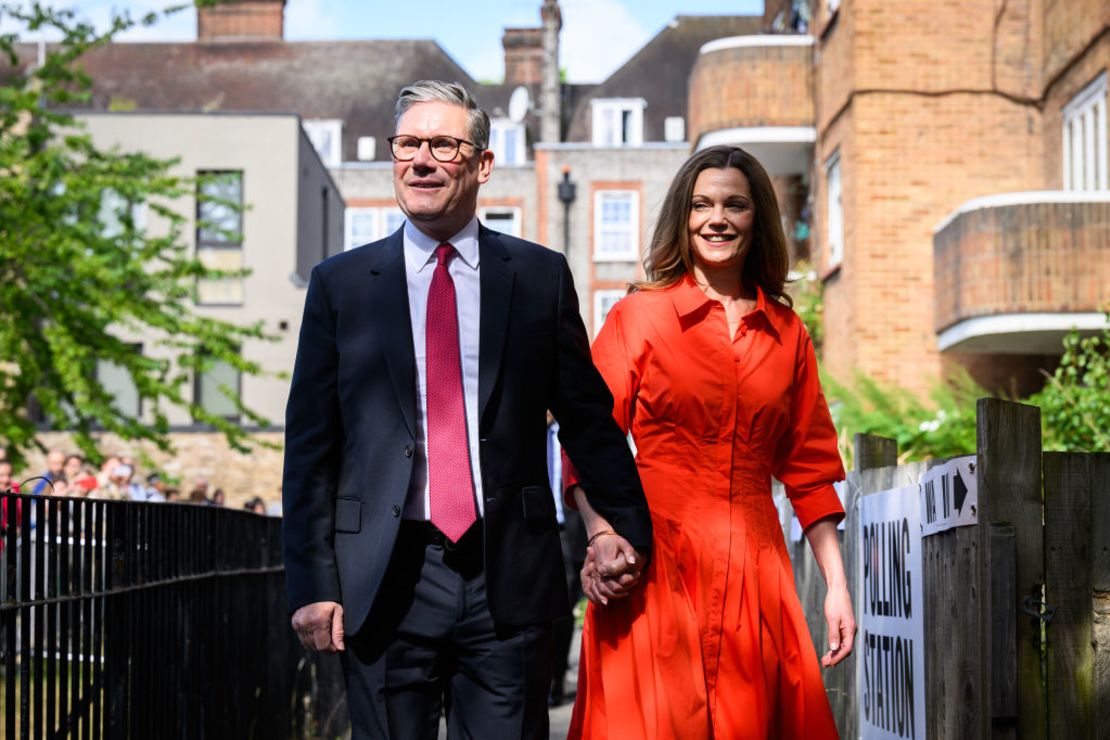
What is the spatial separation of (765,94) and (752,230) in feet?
67.9

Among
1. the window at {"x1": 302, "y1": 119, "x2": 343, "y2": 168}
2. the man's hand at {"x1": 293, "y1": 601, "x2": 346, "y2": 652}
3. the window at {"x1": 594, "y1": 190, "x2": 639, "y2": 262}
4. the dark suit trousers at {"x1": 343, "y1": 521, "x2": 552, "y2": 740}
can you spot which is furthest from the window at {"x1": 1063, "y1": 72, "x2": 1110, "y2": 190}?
the window at {"x1": 302, "y1": 119, "x2": 343, "y2": 168}

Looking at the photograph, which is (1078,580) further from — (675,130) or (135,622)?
(675,130)

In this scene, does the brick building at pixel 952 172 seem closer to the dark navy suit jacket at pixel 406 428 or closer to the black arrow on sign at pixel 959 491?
the black arrow on sign at pixel 959 491

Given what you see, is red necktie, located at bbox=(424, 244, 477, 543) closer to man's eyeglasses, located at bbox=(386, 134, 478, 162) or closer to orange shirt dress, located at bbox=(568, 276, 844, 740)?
man's eyeglasses, located at bbox=(386, 134, 478, 162)

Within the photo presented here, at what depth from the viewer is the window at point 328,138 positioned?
60.3 m

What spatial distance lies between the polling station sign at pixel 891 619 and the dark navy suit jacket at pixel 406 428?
73.1 inches

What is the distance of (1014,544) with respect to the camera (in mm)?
5129

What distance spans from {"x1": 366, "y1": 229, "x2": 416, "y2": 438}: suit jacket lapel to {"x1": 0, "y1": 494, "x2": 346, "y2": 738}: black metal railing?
1226mm

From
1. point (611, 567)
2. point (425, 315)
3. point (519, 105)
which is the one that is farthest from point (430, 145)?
point (519, 105)

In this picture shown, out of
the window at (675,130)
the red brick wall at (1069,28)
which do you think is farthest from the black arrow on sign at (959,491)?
the window at (675,130)

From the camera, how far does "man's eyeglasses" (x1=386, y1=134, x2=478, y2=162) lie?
4609mm

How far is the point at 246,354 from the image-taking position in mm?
43969

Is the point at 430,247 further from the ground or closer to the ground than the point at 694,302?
further from the ground

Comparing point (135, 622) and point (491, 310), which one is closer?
point (491, 310)
